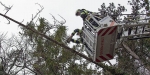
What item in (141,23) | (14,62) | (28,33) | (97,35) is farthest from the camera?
(14,62)

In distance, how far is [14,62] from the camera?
13.4 meters

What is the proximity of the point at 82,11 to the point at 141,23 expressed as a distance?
1.87 meters

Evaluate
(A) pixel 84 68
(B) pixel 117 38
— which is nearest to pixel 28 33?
(A) pixel 84 68

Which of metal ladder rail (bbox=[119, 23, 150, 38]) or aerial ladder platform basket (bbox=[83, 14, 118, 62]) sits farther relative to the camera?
metal ladder rail (bbox=[119, 23, 150, 38])

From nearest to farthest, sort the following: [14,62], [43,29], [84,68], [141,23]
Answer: [141,23] → [84,68] → [43,29] → [14,62]

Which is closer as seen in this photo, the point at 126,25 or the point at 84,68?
the point at 126,25

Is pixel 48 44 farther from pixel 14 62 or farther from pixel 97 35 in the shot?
pixel 14 62

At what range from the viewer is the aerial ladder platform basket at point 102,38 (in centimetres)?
596

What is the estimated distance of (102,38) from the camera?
6.03 metres

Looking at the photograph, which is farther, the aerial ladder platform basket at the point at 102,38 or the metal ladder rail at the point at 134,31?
the metal ladder rail at the point at 134,31

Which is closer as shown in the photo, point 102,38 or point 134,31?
point 102,38

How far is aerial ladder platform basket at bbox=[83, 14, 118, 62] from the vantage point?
19.5ft

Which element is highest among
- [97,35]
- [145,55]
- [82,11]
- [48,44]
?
[82,11]

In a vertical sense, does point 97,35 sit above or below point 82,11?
below
